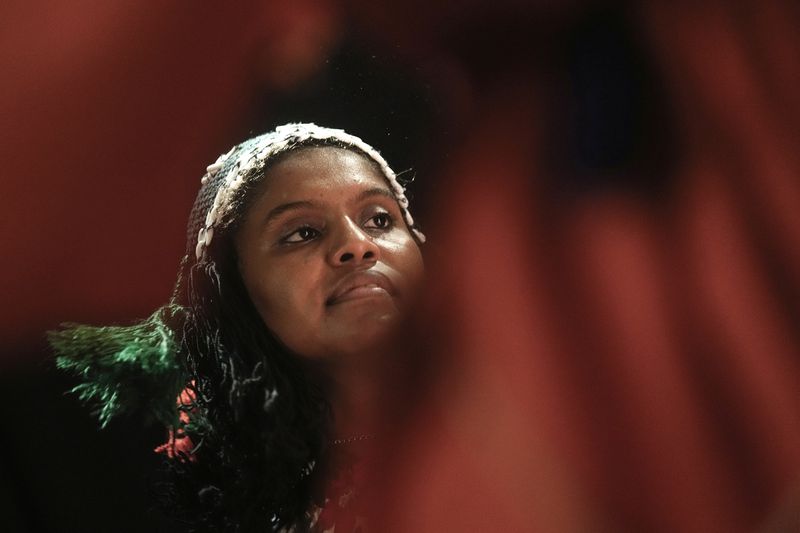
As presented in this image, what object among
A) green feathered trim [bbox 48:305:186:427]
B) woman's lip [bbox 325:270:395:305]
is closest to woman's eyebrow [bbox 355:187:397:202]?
woman's lip [bbox 325:270:395:305]

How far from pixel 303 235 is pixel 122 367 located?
0.95 ft

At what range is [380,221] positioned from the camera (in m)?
1.02

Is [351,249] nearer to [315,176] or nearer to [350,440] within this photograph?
[315,176]

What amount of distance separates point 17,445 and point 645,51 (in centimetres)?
98

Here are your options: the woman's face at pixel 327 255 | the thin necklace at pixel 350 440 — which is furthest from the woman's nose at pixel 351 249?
the thin necklace at pixel 350 440

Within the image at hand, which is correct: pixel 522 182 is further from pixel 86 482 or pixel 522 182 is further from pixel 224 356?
pixel 86 482

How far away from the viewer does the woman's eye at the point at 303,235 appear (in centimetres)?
98

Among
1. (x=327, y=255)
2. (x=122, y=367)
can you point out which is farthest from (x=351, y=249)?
(x=122, y=367)

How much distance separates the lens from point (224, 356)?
39.4 inches

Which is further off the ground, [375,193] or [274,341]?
[375,193]

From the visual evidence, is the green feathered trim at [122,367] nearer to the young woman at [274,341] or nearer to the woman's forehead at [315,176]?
the young woman at [274,341]

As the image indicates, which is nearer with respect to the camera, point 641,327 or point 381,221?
point 641,327

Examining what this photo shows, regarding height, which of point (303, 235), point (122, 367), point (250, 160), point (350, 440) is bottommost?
point (350, 440)

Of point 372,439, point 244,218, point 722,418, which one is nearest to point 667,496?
point 722,418
